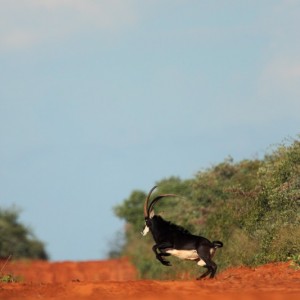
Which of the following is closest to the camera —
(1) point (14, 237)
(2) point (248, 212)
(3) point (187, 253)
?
(3) point (187, 253)

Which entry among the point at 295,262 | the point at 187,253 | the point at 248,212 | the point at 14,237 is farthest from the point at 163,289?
the point at 14,237

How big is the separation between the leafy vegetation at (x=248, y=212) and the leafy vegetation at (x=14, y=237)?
20562mm

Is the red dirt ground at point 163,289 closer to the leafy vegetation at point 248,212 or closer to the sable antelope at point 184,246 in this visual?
the sable antelope at point 184,246

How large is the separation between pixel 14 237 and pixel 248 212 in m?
31.4

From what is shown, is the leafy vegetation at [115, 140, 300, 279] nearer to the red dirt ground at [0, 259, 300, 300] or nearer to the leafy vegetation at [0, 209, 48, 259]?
the red dirt ground at [0, 259, 300, 300]

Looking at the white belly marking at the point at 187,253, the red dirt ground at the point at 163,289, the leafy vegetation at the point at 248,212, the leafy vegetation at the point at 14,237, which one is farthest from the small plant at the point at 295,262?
the leafy vegetation at the point at 14,237

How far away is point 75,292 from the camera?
1390 centimetres

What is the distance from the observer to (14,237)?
54719 millimetres

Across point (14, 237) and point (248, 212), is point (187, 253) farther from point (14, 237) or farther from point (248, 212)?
point (14, 237)

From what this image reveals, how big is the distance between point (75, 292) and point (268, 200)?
39.6 ft

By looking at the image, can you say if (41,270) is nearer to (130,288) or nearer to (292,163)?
(292,163)

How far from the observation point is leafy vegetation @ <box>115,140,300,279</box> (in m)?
23.2

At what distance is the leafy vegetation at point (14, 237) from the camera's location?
53.7m

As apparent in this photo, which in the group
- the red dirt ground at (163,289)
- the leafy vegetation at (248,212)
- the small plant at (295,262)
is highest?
the leafy vegetation at (248,212)
